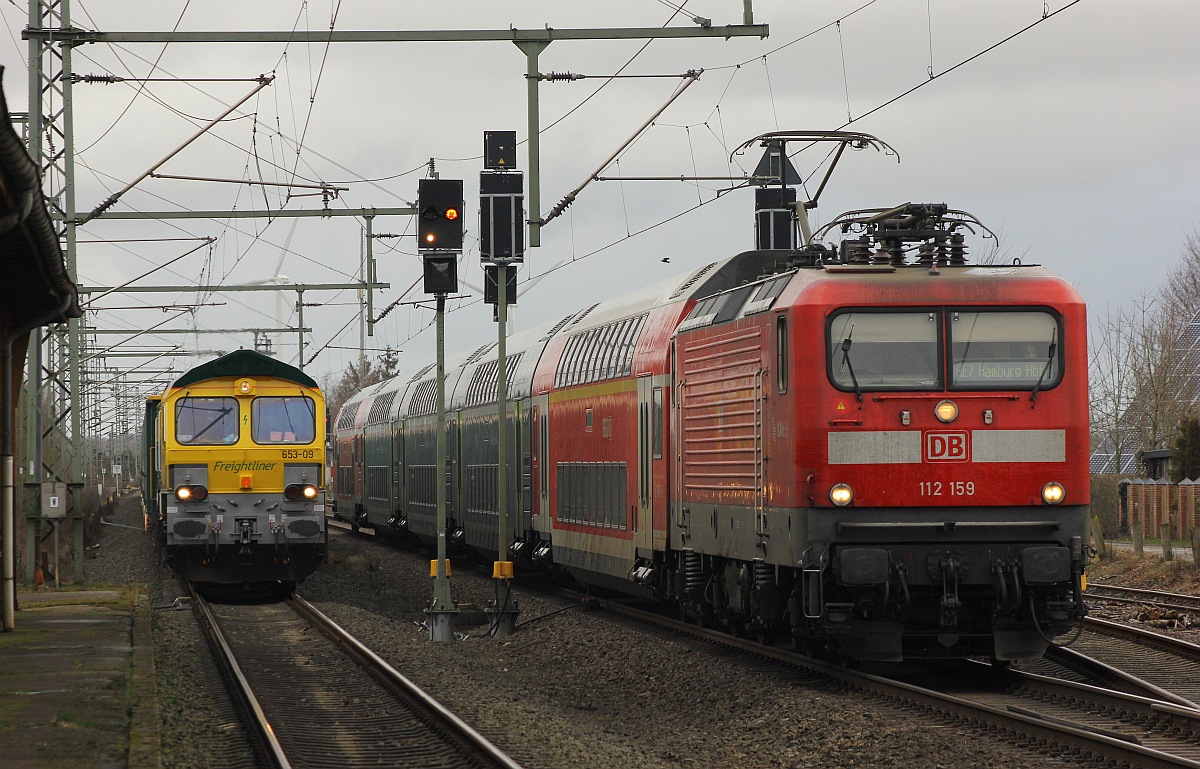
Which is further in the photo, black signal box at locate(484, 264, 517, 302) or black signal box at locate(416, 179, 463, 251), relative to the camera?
black signal box at locate(484, 264, 517, 302)

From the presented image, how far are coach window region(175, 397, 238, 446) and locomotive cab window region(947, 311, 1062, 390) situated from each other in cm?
1283

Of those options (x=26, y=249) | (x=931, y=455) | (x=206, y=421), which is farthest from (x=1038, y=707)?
(x=206, y=421)

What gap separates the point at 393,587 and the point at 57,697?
52.7 feet

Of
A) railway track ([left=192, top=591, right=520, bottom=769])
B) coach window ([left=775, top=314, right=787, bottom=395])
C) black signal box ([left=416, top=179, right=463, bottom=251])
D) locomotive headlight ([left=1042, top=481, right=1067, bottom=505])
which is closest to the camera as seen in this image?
railway track ([left=192, top=591, right=520, bottom=769])

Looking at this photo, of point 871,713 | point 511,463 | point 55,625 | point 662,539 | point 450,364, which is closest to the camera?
point 871,713

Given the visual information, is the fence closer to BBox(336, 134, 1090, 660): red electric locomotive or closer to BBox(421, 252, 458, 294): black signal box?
BBox(421, 252, 458, 294): black signal box

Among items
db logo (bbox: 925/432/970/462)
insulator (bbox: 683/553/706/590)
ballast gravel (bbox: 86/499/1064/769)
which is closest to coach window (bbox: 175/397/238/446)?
ballast gravel (bbox: 86/499/1064/769)

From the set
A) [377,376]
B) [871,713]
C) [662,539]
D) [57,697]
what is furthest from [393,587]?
[377,376]

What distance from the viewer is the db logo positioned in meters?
12.0

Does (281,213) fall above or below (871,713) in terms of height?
above

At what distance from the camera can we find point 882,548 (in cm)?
1182

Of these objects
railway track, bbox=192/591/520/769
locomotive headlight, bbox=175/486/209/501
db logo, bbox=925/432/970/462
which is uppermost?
db logo, bbox=925/432/970/462

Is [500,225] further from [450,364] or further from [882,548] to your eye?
[450,364]

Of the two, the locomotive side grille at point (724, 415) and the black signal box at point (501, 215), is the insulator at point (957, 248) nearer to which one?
the locomotive side grille at point (724, 415)
